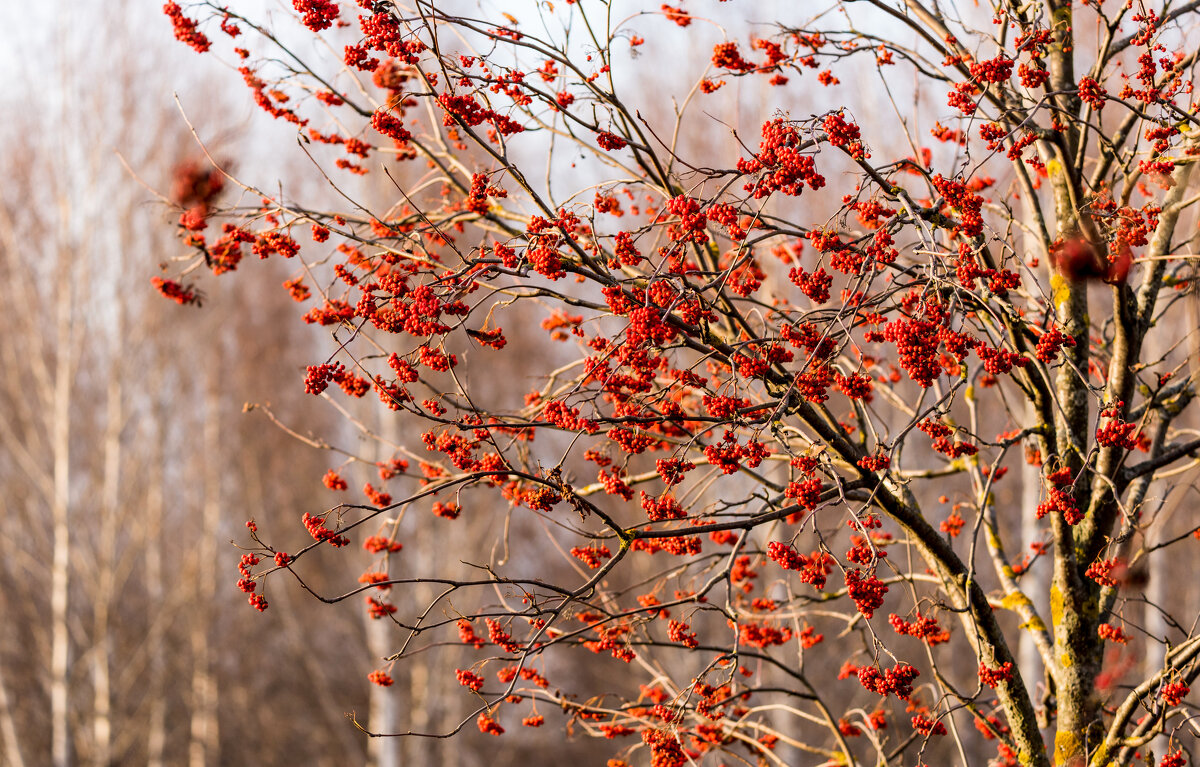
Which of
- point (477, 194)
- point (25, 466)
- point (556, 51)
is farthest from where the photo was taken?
point (25, 466)

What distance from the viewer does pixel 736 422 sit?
2.45m

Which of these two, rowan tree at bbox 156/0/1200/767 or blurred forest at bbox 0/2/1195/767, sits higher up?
blurred forest at bbox 0/2/1195/767

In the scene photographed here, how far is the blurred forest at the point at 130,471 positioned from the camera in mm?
8828

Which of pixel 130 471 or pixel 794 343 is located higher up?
pixel 130 471

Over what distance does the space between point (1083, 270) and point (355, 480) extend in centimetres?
912

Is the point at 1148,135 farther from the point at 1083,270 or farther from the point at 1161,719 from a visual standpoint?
the point at 1161,719

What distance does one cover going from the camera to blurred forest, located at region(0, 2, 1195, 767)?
→ 8.83 metres

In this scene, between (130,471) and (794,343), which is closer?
(794,343)

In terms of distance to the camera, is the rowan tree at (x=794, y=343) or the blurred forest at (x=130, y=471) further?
the blurred forest at (x=130, y=471)

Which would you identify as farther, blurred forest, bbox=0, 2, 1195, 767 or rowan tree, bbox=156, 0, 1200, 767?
blurred forest, bbox=0, 2, 1195, 767

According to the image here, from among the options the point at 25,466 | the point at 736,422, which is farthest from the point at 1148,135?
the point at 25,466

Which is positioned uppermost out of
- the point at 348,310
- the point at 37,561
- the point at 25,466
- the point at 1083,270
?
the point at 25,466

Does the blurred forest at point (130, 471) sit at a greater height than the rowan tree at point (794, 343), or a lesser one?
greater

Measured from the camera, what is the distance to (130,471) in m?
9.31
